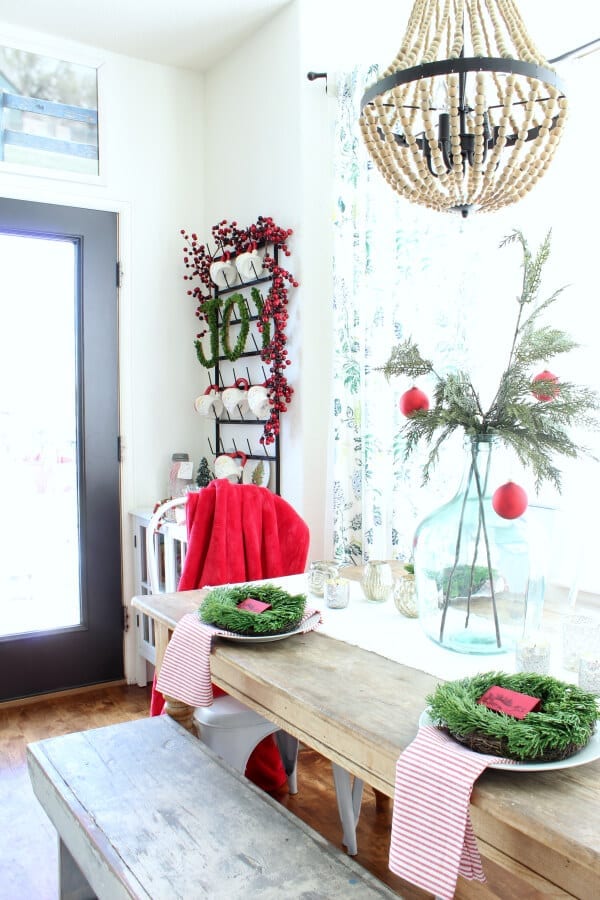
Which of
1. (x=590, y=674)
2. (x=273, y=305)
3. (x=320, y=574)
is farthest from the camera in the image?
(x=273, y=305)

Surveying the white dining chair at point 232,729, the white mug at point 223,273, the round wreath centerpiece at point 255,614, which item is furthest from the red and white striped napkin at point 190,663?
the white mug at point 223,273

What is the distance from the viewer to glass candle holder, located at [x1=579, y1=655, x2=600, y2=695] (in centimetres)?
128

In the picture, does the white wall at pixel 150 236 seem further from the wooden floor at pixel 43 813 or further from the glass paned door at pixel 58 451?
the wooden floor at pixel 43 813

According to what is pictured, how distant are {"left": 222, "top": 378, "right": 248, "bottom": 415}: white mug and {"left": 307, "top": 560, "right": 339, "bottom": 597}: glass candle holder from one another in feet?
4.64

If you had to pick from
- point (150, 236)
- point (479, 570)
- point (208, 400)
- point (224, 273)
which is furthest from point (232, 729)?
point (150, 236)

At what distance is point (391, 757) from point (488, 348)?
1608mm

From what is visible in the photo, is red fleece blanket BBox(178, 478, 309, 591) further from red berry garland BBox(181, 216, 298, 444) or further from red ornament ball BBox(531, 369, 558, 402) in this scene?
red ornament ball BBox(531, 369, 558, 402)

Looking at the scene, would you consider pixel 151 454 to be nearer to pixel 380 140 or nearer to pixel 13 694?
pixel 13 694

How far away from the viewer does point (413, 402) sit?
5.12 ft

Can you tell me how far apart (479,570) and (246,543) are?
1077mm

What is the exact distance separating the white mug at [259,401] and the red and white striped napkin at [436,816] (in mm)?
2117

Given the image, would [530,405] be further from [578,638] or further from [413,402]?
[578,638]

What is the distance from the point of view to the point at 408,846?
1021 mm

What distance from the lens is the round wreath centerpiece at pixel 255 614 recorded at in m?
1.60
